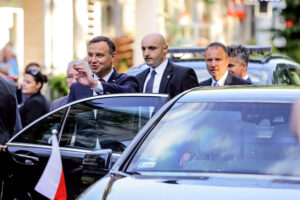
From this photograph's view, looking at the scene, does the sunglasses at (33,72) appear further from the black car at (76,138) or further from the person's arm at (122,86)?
the black car at (76,138)

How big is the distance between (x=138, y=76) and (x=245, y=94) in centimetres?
350

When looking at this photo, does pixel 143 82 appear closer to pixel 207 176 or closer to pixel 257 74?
pixel 257 74

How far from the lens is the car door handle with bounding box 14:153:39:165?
26.7 ft

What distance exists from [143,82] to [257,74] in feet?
5.99

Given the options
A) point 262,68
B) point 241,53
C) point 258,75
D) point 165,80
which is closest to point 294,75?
point 262,68

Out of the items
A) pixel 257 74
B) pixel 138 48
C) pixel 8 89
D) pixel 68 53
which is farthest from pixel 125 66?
pixel 8 89

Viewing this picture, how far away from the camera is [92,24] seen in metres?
25.7

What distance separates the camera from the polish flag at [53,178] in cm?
745

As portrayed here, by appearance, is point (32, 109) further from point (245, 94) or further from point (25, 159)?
point (245, 94)

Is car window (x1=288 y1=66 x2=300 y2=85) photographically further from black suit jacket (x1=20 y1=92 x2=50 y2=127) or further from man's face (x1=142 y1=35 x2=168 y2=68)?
black suit jacket (x1=20 y1=92 x2=50 y2=127)

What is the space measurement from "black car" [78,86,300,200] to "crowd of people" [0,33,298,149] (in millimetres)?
1944

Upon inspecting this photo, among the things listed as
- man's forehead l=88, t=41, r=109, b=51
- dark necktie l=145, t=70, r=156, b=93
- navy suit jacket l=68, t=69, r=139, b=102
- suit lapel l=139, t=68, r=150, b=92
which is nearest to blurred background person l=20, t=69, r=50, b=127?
suit lapel l=139, t=68, r=150, b=92

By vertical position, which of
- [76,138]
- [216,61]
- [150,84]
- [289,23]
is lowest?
[289,23]

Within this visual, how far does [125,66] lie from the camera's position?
27.7m
